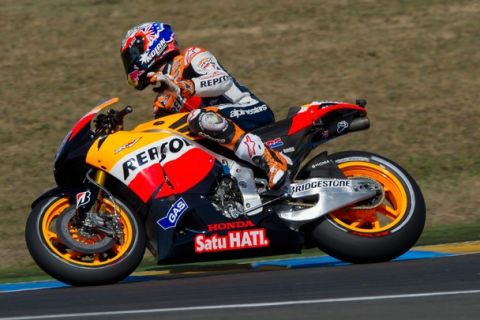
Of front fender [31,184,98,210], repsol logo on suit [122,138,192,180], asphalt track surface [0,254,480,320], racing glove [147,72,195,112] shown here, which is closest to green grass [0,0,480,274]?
front fender [31,184,98,210]

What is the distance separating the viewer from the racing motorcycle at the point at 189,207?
26.6ft

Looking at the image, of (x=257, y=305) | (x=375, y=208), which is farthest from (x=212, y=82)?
(x=257, y=305)

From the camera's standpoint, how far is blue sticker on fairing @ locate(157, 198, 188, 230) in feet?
26.8

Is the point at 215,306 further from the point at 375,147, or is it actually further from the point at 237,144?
the point at 375,147

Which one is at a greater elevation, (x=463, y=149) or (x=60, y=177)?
(x=60, y=177)

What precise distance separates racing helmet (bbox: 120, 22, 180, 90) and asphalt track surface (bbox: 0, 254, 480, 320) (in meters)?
1.51

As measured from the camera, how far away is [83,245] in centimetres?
809

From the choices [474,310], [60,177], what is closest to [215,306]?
[474,310]

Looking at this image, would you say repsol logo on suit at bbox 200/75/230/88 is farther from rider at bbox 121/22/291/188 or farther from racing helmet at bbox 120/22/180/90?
racing helmet at bbox 120/22/180/90

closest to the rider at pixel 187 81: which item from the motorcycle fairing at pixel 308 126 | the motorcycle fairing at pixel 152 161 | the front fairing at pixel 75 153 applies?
the motorcycle fairing at pixel 308 126

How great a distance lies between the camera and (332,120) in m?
8.58

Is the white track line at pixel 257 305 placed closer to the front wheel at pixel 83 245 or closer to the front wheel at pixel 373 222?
the front wheel at pixel 83 245

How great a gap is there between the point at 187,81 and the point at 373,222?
166 centimetres

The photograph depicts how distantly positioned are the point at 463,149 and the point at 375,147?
3.29 ft
